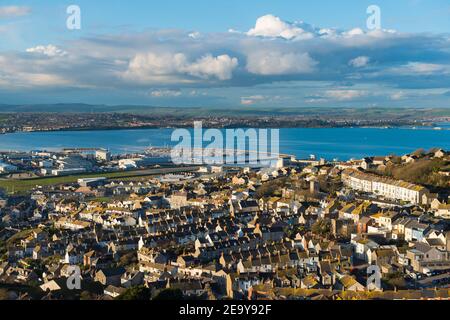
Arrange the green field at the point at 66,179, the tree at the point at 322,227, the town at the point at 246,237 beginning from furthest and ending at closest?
the green field at the point at 66,179 < the tree at the point at 322,227 < the town at the point at 246,237

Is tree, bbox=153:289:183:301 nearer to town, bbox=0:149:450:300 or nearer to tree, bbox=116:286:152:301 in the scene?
town, bbox=0:149:450:300

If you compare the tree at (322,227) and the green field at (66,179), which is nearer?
the tree at (322,227)

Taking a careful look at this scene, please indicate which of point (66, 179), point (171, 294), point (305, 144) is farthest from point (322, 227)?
point (305, 144)

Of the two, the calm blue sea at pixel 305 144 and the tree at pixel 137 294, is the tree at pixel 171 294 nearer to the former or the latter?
the tree at pixel 137 294

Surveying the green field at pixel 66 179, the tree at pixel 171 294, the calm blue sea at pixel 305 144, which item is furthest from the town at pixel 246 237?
the calm blue sea at pixel 305 144

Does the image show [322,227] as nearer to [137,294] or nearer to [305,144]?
[137,294]

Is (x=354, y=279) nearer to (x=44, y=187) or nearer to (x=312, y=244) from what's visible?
(x=312, y=244)
